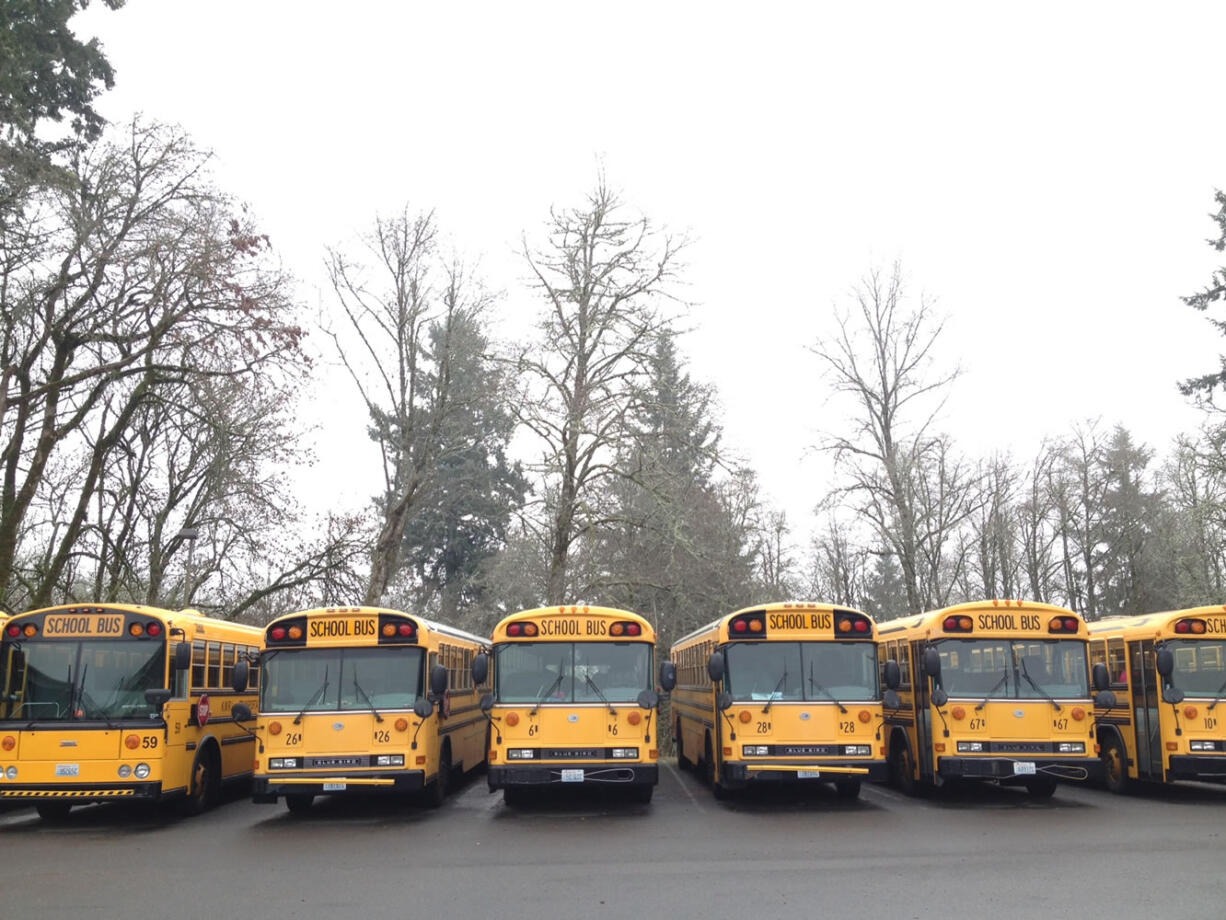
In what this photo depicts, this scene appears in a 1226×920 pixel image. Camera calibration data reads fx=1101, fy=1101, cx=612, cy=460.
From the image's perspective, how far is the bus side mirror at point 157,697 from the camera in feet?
47.1

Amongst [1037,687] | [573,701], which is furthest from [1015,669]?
[573,701]

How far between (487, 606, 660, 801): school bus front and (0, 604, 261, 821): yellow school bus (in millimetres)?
4313

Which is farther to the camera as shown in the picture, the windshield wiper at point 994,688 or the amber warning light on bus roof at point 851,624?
the amber warning light on bus roof at point 851,624

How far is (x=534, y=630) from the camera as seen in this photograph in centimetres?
1540

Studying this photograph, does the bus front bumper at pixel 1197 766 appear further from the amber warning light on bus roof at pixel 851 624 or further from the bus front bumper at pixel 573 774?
the bus front bumper at pixel 573 774

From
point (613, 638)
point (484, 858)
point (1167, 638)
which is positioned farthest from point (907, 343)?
point (484, 858)

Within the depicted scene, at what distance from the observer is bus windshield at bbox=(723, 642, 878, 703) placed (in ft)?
49.8

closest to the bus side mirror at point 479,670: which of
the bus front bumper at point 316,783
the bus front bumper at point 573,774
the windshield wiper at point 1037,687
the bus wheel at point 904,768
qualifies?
the bus front bumper at point 573,774

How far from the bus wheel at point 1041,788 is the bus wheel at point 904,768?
165 centimetres

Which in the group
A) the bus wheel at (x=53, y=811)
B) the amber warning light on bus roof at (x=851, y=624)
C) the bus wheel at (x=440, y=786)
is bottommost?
the bus wheel at (x=53, y=811)

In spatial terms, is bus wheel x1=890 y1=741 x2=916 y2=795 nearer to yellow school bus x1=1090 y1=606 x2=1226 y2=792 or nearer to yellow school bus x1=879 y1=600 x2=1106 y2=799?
yellow school bus x1=879 y1=600 x2=1106 y2=799

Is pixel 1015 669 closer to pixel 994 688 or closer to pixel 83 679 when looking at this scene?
pixel 994 688

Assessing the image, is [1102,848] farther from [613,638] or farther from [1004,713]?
[613,638]

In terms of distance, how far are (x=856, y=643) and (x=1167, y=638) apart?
4580 mm
